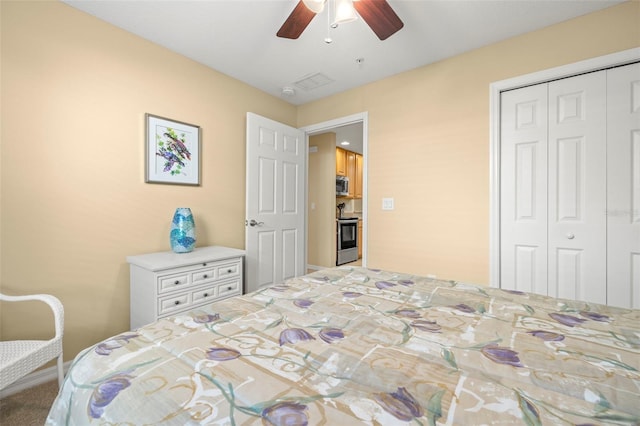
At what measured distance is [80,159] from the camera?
6.22 ft

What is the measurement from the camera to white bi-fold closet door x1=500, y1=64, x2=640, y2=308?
1.87m

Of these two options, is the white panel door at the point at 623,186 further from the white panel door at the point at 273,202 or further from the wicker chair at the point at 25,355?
the wicker chair at the point at 25,355

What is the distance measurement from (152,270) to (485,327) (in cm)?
195

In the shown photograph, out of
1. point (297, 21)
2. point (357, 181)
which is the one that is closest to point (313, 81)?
point (297, 21)

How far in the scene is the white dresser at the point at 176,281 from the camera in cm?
188

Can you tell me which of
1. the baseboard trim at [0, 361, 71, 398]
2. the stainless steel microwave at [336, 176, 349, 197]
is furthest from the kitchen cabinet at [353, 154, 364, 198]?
the baseboard trim at [0, 361, 71, 398]

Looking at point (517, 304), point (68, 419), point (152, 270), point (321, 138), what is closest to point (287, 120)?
point (321, 138)

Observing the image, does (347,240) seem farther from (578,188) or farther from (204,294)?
(578,188)

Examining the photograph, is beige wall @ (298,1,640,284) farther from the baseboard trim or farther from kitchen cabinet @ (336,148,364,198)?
the baseboard trim

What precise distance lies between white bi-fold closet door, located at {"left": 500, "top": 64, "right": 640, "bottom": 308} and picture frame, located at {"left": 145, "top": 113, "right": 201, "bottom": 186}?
110 inches

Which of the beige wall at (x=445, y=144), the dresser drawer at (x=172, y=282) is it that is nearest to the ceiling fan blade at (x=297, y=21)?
the beige wall at (x=445, y=144)

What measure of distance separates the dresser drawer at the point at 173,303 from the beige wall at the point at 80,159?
49 centimetres

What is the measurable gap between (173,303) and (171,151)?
1309mm

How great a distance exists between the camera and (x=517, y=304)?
1.15 m
